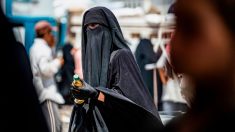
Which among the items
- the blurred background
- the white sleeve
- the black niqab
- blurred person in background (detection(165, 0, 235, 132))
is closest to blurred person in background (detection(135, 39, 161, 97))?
the blurred background

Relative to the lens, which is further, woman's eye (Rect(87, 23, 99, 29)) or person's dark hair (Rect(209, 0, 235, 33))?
woman's eye (Rect(87, 23, 99, 29))

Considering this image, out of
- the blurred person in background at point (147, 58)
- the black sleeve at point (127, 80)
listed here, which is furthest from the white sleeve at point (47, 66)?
the blurred person in background at point (147, 58)

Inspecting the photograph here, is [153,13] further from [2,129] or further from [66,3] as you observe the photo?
[2,129]

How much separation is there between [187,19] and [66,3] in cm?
910

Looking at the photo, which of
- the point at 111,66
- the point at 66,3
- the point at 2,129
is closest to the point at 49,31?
the point at 111,66

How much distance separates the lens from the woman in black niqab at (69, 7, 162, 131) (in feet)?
Result: 12.6

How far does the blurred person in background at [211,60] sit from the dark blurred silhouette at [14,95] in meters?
0.44

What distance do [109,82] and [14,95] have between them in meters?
2.61

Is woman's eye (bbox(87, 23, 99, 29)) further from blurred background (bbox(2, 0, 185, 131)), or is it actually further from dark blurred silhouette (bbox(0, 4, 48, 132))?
blurred background (bbox(2, 0, 185, 131))

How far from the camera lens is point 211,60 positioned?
1.31m

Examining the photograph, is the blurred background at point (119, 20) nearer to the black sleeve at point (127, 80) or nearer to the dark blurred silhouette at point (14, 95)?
the black sleeve at point (127, 80)

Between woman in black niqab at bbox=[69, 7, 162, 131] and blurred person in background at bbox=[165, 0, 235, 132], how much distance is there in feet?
7.41

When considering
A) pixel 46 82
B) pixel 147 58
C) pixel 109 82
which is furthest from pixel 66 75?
pixel 109 82

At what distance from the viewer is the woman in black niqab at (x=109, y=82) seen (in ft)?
12.6
